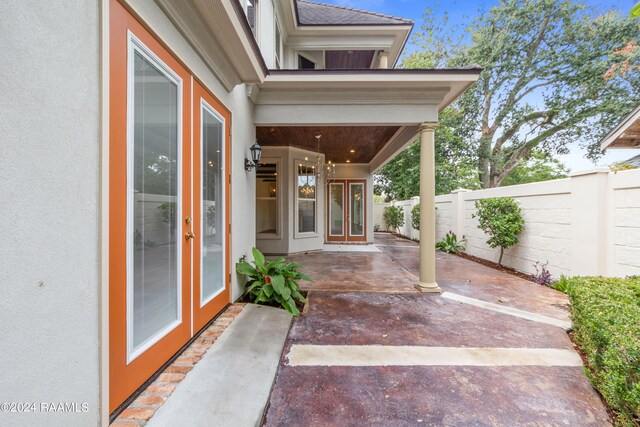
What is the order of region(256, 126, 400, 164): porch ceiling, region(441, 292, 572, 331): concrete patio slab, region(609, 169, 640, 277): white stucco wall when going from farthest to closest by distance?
region(256, 126, 400, 164): porch ceiling
region(609, 169, 640, 277): white stucco wall
region(441, 292, 572, 331): concrete patio slab

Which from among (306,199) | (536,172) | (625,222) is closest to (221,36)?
(306,199)

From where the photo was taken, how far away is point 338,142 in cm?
652

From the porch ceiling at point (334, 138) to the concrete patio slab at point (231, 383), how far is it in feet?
13.8

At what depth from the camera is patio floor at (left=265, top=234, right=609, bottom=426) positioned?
5.71 ft

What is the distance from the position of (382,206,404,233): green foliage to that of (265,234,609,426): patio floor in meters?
8.54

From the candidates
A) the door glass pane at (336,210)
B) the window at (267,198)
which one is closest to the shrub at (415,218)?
the door glass pane at (336,210)

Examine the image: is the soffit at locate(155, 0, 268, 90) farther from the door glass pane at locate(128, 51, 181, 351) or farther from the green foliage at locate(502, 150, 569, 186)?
the green foliage at locate(502, 150, 569, 186)

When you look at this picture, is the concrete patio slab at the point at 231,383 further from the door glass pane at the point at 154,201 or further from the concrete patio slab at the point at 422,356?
the door glass pane at the point at 154,201

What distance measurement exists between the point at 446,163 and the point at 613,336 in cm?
1171

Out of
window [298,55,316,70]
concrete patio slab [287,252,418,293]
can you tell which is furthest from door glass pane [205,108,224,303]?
window [298,55,316,70]

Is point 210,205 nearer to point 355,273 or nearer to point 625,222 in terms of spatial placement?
point 355,273

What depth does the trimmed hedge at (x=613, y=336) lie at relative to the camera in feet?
5.13

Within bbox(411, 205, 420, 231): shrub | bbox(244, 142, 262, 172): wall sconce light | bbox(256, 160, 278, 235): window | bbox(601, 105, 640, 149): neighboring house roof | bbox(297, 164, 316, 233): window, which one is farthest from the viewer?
bbox(411, 205, 420, 231): shrub
